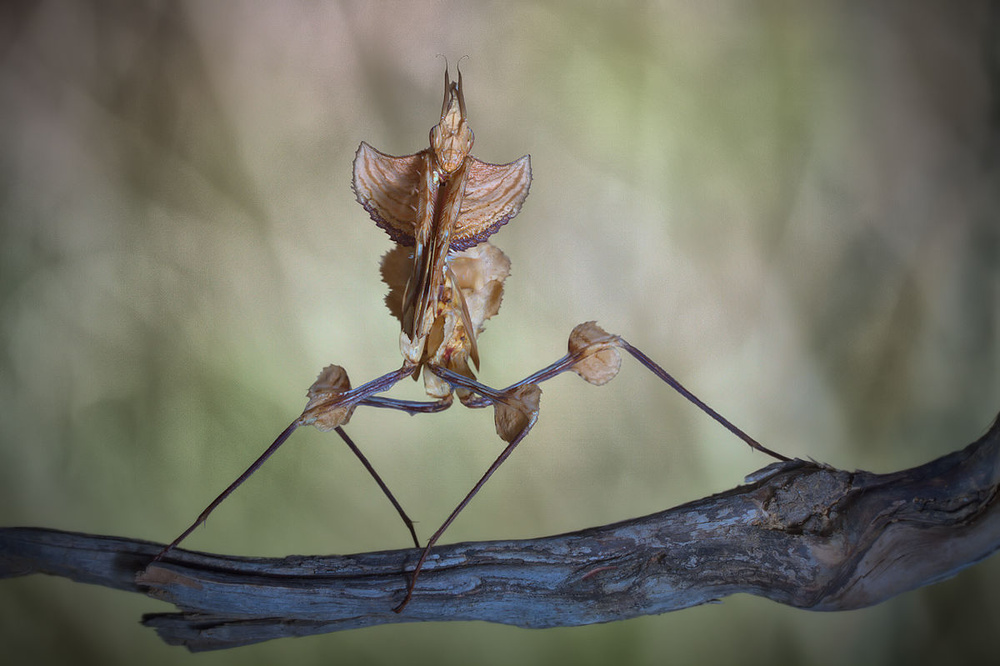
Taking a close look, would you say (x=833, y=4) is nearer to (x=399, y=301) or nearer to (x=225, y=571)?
(x=399, y=301)

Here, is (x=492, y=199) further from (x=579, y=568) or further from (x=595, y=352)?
(x=579, y=568)

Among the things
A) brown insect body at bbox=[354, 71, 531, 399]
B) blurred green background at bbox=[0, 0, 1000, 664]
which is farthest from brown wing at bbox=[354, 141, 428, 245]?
blurred green background at bbox=[0, 0, 1000, 664]

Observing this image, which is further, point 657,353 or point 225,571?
point 657,353

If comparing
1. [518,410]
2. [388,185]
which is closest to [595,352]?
[518,410]

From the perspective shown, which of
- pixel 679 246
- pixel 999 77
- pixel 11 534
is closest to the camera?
pixel 11 534

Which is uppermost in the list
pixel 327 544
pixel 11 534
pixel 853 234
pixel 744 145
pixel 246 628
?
pixel 744 145

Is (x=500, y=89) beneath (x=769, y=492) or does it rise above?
above

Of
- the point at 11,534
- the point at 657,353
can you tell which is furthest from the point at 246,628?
the point at 657,353
